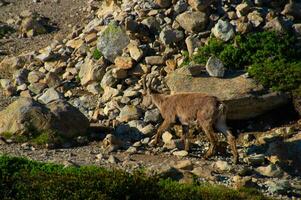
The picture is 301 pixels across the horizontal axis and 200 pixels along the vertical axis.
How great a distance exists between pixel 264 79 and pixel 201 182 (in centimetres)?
540

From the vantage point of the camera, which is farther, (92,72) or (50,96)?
(92,72)

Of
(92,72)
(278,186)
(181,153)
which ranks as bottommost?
(181,153)

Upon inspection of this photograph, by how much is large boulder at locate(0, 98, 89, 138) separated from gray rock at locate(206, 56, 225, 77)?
12.4ft

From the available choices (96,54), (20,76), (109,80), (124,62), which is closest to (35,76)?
(20,76)

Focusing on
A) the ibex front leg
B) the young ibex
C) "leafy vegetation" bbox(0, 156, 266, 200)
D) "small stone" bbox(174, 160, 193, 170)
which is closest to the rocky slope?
"small stone" bbox(174, 160, 193, 170)

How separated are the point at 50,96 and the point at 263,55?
6.36 meters

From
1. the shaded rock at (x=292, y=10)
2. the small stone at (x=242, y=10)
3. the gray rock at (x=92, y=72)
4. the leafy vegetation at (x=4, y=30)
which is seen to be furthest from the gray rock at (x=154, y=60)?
the leafy vegetation at (x=4, y=30)

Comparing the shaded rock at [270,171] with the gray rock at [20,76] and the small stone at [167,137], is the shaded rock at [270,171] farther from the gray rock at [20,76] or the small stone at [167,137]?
the gray rock at [20,76]

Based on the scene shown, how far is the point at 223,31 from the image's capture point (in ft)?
75.0

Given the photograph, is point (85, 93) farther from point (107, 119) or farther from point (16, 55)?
point (16, 55)

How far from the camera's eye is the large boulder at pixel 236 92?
69.0 ft

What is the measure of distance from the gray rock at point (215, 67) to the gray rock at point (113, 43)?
3547mm

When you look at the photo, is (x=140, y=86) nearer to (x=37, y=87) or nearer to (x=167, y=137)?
(x=167, y=137)

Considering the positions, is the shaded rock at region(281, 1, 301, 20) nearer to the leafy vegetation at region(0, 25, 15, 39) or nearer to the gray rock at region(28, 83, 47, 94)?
the gray rock at region(28, 83, 47, 94)
